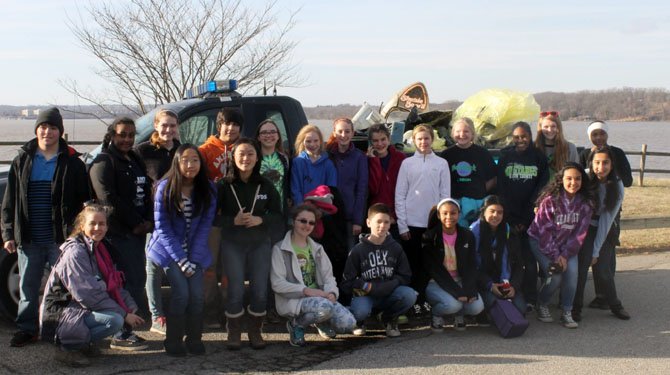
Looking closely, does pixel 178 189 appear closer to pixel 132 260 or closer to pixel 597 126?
pixel 132 260

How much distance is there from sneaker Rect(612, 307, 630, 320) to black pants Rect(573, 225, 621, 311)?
26 mm

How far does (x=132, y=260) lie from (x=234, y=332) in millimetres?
988

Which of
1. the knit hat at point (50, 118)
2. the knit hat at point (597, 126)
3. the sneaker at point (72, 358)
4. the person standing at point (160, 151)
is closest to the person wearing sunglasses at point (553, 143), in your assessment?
the knit hat at point (597, 126)

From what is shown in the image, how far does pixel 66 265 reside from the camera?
514 centimetres

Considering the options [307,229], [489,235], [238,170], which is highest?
[238,170]

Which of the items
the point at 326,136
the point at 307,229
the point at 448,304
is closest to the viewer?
the point at 307,229

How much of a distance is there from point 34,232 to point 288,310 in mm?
2012

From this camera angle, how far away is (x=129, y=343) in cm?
553

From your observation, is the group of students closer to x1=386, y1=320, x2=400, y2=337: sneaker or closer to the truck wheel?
x1=386, y1=320, x2=400, y2=337: sneaker

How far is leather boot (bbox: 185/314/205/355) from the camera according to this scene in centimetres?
539

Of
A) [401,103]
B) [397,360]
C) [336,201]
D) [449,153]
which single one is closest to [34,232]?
[336,201]

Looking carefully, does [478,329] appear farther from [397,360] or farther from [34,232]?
[34,232]

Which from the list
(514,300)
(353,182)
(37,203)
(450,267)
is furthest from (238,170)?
(514,300)

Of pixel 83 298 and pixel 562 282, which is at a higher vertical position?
pixel 83 298
